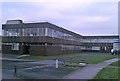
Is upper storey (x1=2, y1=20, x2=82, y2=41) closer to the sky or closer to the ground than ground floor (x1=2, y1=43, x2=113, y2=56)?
closer to the sky

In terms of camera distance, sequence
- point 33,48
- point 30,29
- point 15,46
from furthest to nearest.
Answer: point 15,46 → point 30,29 → point 33,48

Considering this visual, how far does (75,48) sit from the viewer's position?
83.2 m

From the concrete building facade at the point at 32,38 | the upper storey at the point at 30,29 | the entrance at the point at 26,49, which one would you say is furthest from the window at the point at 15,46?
the upper storey at the point at 30,29

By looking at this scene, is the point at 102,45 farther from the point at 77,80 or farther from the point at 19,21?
the point at 77,80

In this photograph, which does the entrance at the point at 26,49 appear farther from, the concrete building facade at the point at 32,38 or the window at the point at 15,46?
the window at the point at 15,46

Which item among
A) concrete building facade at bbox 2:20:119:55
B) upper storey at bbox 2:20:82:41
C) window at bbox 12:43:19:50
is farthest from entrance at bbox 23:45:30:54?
upper storey at bbox 2:20:82:41

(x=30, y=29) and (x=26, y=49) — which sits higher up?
(x=30, y=29)

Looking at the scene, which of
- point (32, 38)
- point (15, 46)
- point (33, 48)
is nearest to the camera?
point (33, 48)

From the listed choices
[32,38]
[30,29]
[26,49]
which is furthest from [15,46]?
[30,29]

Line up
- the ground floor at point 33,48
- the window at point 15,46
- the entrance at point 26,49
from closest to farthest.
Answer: the ground floor at point 33,48 < the entrance at point 26,49 < the window at point 15,46

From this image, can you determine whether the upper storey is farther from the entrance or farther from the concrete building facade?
the entrance

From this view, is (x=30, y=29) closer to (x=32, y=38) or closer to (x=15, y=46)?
(x=32, y=38)

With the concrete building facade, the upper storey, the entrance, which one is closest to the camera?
the concrete building facade

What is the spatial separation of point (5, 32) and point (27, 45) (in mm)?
6760
